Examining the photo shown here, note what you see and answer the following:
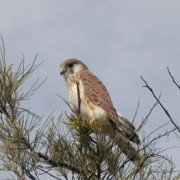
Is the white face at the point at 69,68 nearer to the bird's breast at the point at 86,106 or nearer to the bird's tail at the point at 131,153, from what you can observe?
the bird's breast at the point at 86,106

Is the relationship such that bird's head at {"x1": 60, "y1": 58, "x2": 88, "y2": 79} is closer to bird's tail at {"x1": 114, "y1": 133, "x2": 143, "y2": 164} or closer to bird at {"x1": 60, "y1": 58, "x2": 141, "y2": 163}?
bird at {"x1": 60, "y1": 58, "x2": 141, "y2": 163}

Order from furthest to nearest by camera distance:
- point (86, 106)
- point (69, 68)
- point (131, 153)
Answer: point (69, 68) → point (86, 106) → point (131, 153)

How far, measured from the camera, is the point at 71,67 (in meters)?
6.84

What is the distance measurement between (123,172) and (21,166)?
2.14 ft

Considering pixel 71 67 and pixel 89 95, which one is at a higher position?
pixel 71 67

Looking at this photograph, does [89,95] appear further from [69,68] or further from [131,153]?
[131,153]

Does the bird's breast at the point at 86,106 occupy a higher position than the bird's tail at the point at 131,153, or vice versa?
the bird's breast at the point at 86,106

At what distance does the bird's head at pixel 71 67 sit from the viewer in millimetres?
6745

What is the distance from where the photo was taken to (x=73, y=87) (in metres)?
6.30

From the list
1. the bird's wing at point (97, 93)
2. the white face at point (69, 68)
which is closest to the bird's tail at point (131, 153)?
the bird's wing at point (97, 93)

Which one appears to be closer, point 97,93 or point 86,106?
point 86,106

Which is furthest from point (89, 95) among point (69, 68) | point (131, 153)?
point (131, 153)

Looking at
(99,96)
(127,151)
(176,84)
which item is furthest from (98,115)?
(176,84)

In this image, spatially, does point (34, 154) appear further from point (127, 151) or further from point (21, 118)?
point (127, 151)
